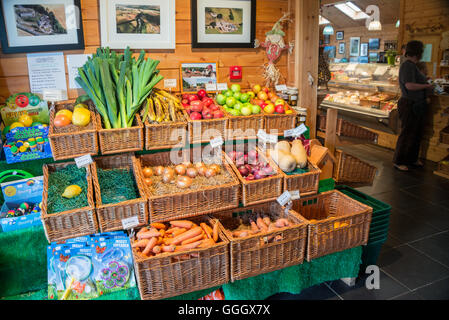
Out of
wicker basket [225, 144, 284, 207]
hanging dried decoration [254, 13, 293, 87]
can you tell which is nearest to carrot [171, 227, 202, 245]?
wicker basket [225, 144, 284, 207]

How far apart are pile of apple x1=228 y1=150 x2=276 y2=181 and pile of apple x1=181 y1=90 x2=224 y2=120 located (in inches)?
13.9

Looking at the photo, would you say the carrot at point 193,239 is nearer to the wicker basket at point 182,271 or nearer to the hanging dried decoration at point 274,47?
the wicker basket at point 182,271

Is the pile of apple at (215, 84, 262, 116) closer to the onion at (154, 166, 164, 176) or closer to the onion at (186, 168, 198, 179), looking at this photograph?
the onion at (186, 168, 198, 179)

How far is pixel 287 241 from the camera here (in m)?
2.41

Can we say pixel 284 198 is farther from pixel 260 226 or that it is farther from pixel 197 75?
pixel 197 75

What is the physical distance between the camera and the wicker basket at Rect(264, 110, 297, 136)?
2.84m

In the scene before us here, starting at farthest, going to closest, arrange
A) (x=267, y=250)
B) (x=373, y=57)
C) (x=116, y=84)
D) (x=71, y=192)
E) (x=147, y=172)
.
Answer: (x=373, y=57)
(x=147, y=172)
(x=116, y=84)
(x=267, y=250)
(x=71, y=192)

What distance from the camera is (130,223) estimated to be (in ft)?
7.41

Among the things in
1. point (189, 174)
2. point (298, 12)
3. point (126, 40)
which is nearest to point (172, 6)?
point (126, 40)

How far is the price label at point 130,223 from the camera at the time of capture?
2.25 m

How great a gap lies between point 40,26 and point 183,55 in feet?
3.49

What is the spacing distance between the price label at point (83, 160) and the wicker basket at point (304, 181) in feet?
4.33

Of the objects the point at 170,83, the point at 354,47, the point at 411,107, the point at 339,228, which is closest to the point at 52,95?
the point at 170,83

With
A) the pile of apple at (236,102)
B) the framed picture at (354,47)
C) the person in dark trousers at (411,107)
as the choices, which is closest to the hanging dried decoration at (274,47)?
the pile of apple at (236,102)
